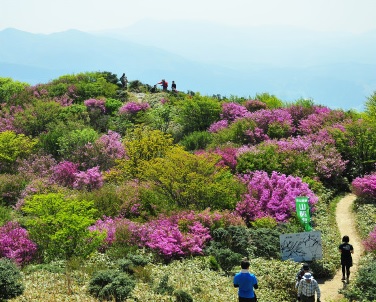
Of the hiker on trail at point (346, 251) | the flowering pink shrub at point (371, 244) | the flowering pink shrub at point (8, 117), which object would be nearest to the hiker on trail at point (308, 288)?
the hiker on trail at point (346, 251)

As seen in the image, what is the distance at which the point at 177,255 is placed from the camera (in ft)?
61.2

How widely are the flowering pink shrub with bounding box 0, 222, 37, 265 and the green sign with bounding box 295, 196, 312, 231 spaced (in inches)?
468

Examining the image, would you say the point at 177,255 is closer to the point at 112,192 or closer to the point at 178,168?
the point at 178,168

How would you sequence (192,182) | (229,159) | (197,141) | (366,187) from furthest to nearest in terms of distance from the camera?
1. (197,141)
2. (229,159)
3. (366,187)
4. (192,182)

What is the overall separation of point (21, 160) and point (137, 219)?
15.2 m

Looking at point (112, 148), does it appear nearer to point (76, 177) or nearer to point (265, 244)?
point (76, 177)

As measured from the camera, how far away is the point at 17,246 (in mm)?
18562

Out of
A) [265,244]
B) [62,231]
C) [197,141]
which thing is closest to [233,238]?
[265,244]

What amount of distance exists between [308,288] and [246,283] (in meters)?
2.19

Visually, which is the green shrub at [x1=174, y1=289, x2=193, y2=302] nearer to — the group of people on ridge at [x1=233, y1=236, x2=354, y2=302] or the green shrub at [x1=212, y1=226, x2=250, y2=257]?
the group of people on ridge at [x1=233, y1=236, x2=354, y2=302]

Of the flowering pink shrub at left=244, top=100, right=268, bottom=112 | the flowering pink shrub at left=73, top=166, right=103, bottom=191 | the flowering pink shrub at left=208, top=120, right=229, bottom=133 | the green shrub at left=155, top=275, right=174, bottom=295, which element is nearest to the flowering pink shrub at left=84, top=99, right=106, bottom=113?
the flowering pink shrub at left=208, top=120, right=229, bottom=133

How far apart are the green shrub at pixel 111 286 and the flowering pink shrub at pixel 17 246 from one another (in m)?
5.59

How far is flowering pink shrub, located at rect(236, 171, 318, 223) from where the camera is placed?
22641 mm

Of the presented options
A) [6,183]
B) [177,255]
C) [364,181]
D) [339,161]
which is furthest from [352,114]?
[6,183]
